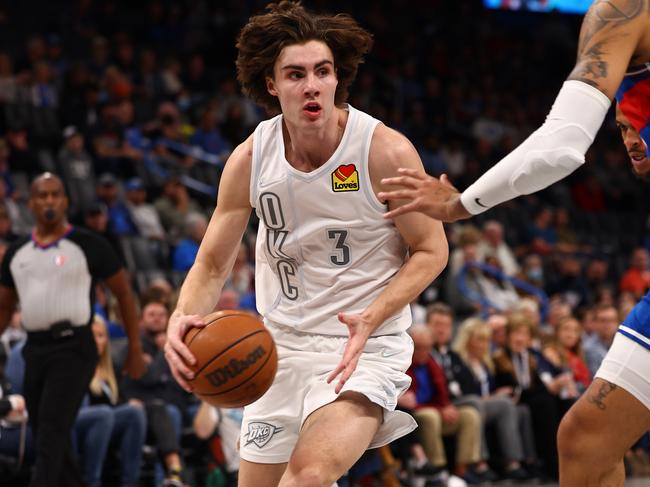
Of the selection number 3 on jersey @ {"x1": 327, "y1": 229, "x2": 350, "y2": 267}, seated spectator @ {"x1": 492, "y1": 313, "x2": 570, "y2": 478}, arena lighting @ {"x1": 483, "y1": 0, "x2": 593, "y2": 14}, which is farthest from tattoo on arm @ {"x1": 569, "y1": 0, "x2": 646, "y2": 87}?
arena lighting @ {"x1": 483, "y1": 0, "x2": 593, "y2": 14}

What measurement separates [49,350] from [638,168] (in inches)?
154

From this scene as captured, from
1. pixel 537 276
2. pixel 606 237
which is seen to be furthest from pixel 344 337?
pixel 606 237

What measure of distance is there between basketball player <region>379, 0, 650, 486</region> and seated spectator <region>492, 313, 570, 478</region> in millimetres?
6077

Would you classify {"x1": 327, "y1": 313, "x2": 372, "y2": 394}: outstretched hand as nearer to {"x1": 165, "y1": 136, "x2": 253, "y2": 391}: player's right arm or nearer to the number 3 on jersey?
the number 3 on jersey

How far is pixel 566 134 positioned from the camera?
118 inches

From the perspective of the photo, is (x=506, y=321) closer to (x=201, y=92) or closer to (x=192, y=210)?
(x=192, y=210)

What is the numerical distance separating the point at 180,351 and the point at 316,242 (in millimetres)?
692

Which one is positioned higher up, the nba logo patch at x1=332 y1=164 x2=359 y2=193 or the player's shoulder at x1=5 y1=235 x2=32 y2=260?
the nba logo patch at x1=332 y1=164 x2=359 y2=193

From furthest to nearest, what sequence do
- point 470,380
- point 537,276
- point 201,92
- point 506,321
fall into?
1. point 201,92
2. point 537,276
3. point 506,321
4. point 470,380

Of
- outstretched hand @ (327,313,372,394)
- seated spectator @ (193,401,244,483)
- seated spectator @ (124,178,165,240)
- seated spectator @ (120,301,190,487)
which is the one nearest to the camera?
outstretched hand @ (327,313,372,394)

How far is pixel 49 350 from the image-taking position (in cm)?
642

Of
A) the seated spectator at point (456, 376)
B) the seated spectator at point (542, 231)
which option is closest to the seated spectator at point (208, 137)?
the seated spectator at point (542, 231)

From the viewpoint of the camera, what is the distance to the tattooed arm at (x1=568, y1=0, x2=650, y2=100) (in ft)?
9.98

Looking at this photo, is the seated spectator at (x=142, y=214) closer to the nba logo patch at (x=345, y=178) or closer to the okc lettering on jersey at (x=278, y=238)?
the okc lettering on jersey at (x=278, y=238)
